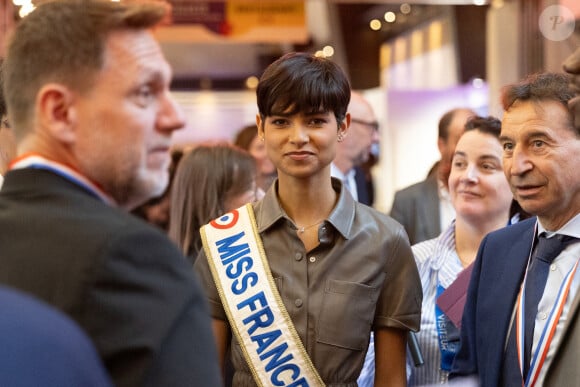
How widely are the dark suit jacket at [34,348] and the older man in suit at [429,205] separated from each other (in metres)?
3.60

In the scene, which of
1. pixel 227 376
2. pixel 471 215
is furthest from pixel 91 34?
pixel 471 215

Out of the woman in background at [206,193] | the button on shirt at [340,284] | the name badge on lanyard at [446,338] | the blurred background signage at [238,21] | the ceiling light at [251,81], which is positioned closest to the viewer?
the button on shirt at [340,284]

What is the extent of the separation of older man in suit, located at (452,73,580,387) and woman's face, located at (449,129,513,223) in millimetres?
664

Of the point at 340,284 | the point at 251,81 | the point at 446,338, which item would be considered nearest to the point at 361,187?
the point at 446,338

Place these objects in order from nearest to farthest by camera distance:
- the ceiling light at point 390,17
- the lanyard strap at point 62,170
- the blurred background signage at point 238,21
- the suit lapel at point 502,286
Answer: the lanyard strap at point 62,170 < the suit lapel at point 502,286 < the blurred background signage at point 238,21 < the ceiling light at point 390,17

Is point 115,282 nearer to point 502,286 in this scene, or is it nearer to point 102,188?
point 102,188

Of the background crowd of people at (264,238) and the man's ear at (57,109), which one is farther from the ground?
the man's ear at (57,109)

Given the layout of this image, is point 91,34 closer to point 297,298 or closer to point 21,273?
point 21,273

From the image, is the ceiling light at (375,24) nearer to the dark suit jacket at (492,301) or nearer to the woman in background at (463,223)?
the woman in background at (463,223)

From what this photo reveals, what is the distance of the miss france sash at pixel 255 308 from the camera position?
252 cm

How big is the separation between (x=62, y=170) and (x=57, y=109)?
0.09 meters

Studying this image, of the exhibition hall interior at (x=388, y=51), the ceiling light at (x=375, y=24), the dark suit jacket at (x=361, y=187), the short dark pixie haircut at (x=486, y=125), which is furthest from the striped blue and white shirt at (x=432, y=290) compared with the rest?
the ceiling light at (x=375, y=24)

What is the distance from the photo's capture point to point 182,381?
1.29m

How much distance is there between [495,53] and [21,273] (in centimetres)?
947
